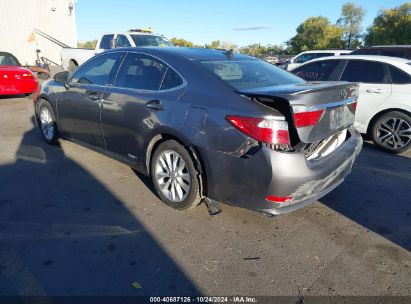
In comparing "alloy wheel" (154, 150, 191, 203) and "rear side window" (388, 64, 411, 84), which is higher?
"rear side window" (388, 64, 411, 84)

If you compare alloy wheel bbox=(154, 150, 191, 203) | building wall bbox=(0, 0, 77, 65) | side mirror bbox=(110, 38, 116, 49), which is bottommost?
alloy wheel bbox=(154, 150, 191, 203)

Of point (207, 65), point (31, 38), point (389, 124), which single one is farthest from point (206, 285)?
point (31, 38)

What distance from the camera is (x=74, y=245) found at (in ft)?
9.79

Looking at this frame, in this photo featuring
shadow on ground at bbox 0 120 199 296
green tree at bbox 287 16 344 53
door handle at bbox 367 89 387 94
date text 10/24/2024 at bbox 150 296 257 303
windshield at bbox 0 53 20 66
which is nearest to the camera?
date text 10/24/2024 at bbox 150 296 257 303

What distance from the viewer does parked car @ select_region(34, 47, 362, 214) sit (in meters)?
2.83

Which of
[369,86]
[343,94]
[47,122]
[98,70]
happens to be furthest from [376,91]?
[47,122]

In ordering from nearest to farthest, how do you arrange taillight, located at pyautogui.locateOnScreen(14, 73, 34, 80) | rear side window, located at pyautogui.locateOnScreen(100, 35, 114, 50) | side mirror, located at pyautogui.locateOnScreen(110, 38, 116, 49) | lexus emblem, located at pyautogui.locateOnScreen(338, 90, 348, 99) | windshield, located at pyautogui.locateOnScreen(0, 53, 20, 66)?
lexus emblem, located at pyautogui.locateOnScreen(338, 90, 348, 99)
taillight, located at pyautogui.locateOnScreen(14, 73, 34, 80)
windshield, located at pyautogui.locateOnScreen(0, 53, 20, 66)
side mirror, located at pyautogui.locateOnScreen(110, 38, 116, 49)
rear side window, located at pyautogui.locateOnScreen(100, 35, 114, 50)

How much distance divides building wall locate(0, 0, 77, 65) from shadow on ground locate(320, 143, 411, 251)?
73.2ft

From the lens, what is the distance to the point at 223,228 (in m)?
3.34

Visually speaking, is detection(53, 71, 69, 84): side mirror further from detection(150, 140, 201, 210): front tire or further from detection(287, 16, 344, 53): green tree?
detection(287, 16, 344, 53): green tree

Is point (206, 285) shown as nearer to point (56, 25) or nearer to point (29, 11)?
point (29, 11)

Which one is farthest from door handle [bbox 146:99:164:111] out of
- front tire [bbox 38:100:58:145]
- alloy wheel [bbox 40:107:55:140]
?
alloy wheel [bbox 40:107:55:140]

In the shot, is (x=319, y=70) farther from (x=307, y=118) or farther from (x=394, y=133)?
(x=307, y=118)

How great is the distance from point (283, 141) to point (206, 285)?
1.27m
